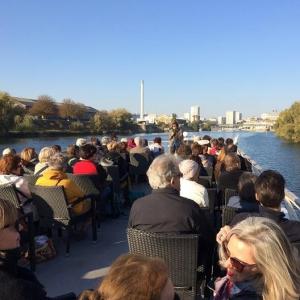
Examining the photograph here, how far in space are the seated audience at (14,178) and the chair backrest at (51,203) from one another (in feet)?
0.34

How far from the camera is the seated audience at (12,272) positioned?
1.87 meters

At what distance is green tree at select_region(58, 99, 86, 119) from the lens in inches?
4279

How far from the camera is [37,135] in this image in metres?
77.7

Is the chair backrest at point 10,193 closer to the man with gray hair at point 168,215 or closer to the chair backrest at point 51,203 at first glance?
the chair backrest at point 51,203

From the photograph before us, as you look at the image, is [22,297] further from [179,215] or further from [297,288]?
[179,215]

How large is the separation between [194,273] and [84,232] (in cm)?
262

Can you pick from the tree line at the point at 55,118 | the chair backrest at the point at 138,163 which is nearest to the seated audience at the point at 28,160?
the chair backrest at the point at 138,163

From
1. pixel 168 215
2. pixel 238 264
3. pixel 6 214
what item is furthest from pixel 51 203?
pixel 238 264

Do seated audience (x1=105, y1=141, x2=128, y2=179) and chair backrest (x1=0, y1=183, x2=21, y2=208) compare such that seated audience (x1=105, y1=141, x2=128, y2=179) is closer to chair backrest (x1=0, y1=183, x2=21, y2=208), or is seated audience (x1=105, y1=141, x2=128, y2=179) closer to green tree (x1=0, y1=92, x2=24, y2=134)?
chair backrest (x1=0, y1=183, x2=21, y2=208)

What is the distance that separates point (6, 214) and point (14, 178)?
2294 millimetres

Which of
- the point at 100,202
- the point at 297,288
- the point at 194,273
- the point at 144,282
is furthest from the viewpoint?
the point at 100,202

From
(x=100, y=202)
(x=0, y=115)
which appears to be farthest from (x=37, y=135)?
(x=100, y=202)

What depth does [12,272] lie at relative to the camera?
2.12 meters

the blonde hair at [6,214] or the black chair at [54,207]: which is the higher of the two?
the blonde hair at [6,214]
